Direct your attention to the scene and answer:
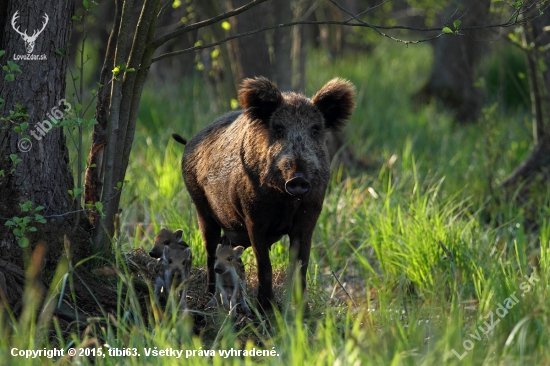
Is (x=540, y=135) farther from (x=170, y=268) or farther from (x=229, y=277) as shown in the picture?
(x=170, y=268)

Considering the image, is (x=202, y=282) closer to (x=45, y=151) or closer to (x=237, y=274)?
(x=237, y=274)

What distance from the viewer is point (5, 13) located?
4484 millimetres

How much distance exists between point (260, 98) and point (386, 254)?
1.91 m

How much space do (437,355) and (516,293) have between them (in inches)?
33.0

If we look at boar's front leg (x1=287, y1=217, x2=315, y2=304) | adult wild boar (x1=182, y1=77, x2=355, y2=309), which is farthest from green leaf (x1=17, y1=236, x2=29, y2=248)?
boar's front leg (x1=287, y1=217, x2=315, y2=304)

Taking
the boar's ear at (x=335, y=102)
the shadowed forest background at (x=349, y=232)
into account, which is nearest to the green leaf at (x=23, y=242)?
the shadowed forest background at (x=349, y=232)

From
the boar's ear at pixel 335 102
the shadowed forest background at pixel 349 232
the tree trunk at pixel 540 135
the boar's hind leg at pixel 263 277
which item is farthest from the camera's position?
the tree trunk at pixel 540 135

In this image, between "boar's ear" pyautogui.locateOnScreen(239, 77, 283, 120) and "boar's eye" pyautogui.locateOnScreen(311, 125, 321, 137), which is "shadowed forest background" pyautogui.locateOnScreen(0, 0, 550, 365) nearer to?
"boar's ear" pyautogui.locateOnScreen(239, 77, 283, 120)

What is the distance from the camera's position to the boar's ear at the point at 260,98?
4.71 m

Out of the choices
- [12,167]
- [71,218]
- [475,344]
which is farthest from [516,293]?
[12,167]

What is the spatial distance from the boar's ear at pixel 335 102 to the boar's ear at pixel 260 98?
11.4 inches

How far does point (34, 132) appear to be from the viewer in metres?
4.49

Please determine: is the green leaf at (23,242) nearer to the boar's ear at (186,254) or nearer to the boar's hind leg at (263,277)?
the boar's ear at (186,254)

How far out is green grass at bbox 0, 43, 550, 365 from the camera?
3340mm
